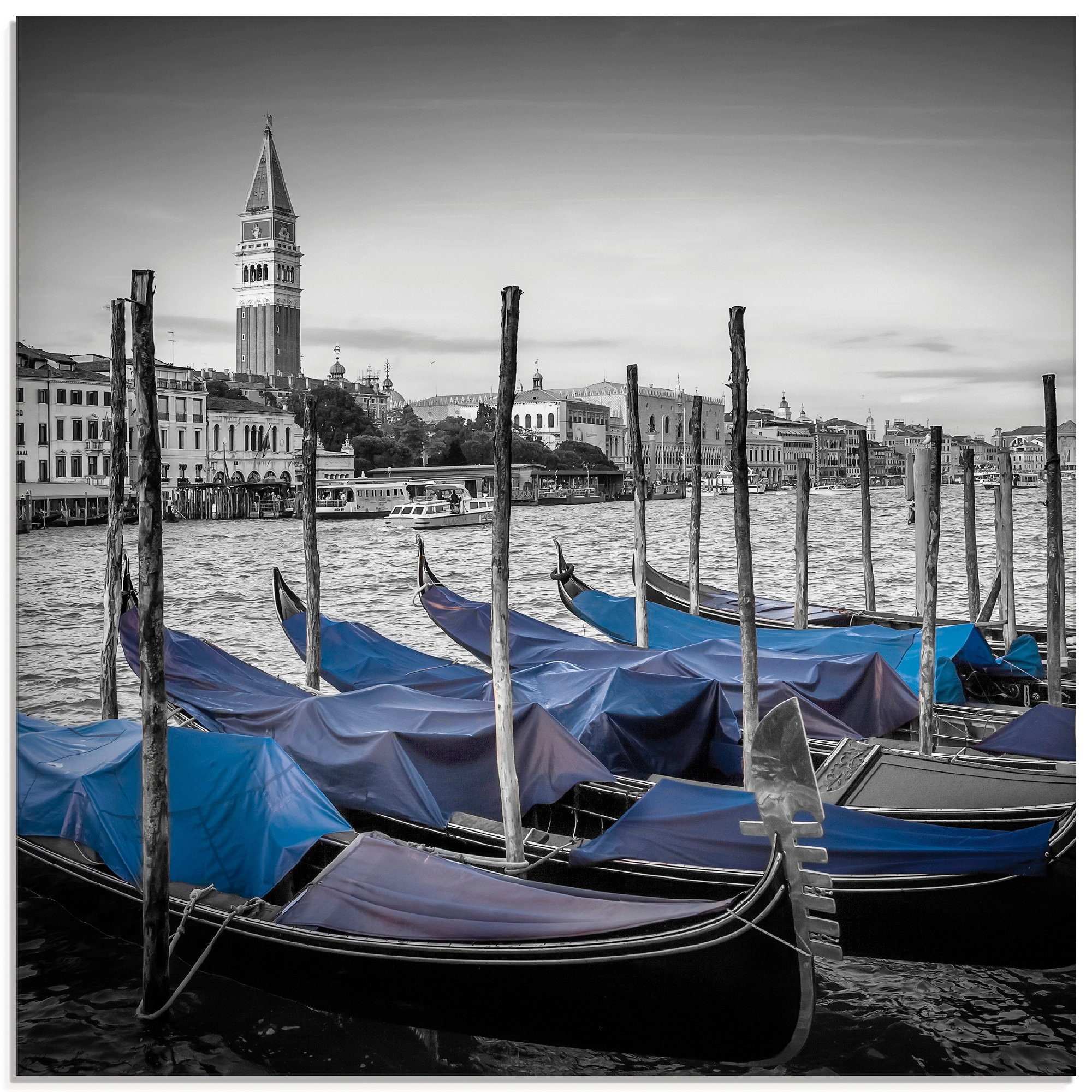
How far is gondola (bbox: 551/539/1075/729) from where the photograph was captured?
4.20 m

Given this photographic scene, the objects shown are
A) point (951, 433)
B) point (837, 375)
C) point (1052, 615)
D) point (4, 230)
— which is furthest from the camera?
point (951, 433)

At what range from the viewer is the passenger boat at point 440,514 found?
2102cm

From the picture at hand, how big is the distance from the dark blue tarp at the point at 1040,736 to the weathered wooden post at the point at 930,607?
22cm

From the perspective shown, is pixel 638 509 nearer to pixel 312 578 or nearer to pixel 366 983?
pixel 312 578

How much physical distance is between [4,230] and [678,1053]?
190cm

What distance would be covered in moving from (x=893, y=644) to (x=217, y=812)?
111 inches

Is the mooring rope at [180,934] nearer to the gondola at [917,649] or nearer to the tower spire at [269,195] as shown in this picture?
the gondola at [917,649]

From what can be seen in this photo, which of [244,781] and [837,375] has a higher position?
[837,375]

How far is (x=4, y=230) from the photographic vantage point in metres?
1.98

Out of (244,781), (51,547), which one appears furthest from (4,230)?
(51,547)

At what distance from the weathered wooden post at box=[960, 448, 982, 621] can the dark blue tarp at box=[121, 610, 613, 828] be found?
342cm

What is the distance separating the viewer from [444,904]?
2115 mm

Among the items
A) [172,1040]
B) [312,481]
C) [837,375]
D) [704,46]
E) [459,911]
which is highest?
[704,46]
